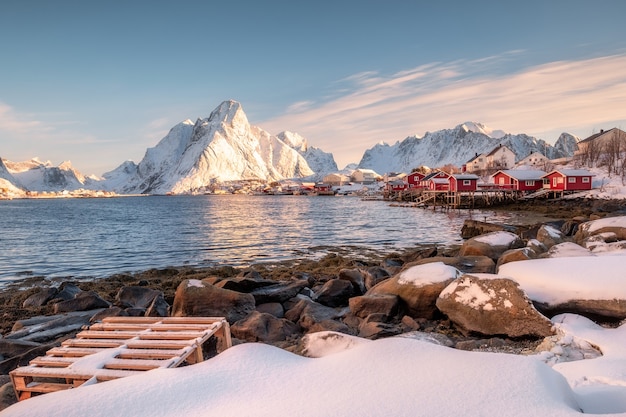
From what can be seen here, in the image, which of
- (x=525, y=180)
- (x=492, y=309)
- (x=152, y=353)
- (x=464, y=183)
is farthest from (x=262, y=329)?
(x=525, y=180)

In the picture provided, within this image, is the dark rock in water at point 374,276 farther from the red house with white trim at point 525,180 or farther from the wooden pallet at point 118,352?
the red house with white trim at point 525,180

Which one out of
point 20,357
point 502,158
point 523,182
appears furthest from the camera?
point 502,158

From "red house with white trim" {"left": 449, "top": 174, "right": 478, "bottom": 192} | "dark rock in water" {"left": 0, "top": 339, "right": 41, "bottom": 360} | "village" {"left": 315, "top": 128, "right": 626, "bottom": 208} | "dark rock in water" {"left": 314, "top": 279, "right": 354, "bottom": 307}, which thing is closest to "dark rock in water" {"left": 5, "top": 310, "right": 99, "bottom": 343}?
"dark rock in water" {"left": 0, "top": 339, "right": 41, "bottom": 360}

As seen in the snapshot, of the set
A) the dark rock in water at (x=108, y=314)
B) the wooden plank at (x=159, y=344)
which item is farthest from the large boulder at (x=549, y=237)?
the dark rock in water at (x=108, y=314)

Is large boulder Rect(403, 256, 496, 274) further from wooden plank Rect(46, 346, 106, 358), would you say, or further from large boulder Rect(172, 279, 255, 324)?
wooden plank Rect(46, 346, 106, 358)

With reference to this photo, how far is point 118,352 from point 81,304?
294 inches

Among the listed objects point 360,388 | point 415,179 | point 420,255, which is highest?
point 415,179

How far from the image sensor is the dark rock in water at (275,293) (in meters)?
10.6

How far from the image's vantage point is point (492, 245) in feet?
44.2

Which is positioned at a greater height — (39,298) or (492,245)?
(492,245)

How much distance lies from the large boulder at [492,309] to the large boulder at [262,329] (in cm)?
315

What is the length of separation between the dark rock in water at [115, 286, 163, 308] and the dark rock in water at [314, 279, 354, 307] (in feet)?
15.8

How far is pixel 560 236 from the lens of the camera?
15359mm

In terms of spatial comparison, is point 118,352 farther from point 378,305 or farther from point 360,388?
point 378,305
